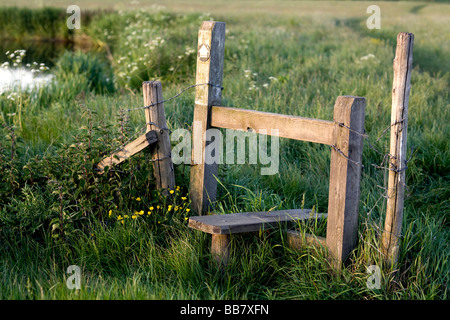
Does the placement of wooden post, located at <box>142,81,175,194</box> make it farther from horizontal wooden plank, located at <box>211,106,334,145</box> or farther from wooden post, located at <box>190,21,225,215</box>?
horizontal wooden plank, located at <box>211,106,334,145</box>

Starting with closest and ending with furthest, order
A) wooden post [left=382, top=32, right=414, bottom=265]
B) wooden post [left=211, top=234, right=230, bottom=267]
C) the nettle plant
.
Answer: wooden post [left=382, top=32, right=414, bottom=265]
wooden post [left=211, top=234, right=230, bottom=267]
the nettle plant

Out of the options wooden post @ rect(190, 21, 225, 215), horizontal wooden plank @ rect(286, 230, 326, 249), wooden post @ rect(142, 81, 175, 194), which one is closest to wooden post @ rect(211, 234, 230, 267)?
horizontal wooden plank @ rect(286, 230, 326, 249)

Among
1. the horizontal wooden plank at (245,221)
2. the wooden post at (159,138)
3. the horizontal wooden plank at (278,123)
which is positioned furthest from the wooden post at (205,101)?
the horizontal wooden plank at (245,221)

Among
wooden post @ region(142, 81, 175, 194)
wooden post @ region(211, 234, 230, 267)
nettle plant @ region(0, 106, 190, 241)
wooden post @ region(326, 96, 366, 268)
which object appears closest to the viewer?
wooden post @ region(326, 96, 366, 268)

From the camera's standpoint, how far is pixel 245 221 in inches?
142

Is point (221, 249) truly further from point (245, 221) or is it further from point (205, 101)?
point (205, 101)

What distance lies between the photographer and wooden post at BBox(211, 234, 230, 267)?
357 centimetres

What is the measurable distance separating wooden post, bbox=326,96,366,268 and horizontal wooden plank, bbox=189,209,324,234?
0.34 meters

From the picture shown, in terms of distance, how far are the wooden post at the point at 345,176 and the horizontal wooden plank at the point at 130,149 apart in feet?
5.14

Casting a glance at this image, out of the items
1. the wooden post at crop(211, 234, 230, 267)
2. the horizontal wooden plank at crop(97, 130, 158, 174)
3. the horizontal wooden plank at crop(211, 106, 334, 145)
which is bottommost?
the wooden post at crop(211, 234, 230, 267)

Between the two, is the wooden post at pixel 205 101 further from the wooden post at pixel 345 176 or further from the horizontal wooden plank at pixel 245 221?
the wooden post at pixel 345 176

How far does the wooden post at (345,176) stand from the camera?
10.7ft

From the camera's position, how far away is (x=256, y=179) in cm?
491

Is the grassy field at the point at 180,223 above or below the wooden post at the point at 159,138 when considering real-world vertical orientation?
below
